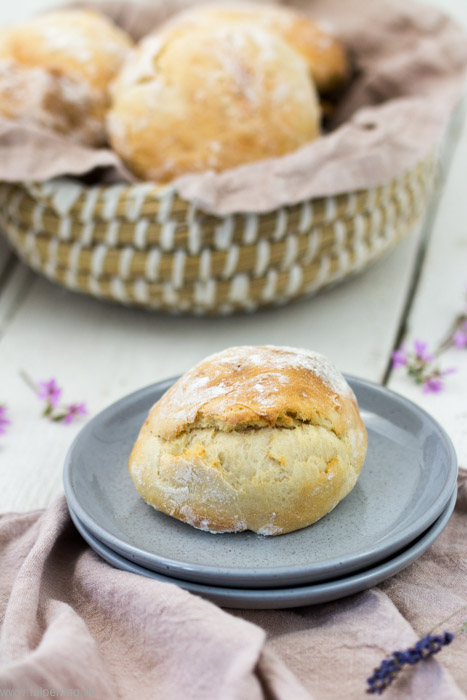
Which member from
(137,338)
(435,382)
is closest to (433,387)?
(435,382)

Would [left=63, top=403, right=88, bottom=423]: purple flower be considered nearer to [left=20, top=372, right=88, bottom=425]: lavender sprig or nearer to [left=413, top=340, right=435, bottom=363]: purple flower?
[left=20, top=372, right=88, bottom=425]: lavender sprig

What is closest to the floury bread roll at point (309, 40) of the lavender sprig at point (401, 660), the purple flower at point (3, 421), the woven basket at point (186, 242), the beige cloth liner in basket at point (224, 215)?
the beige cloth liner in basket at point (224, 215)

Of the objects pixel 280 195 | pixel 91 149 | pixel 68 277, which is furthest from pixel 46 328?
pixel 280 195

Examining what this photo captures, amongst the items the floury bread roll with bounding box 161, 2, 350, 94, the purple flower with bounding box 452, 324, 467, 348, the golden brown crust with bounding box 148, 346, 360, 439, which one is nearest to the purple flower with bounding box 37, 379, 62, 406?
the golden brown crust with bounding box 148, 346, 360, 439

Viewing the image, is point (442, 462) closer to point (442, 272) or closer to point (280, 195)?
point (280, 195)

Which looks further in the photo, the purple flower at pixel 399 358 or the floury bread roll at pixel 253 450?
the purple flower at pixel 399 358

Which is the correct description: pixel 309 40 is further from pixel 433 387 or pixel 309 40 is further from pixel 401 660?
pixel 401 660

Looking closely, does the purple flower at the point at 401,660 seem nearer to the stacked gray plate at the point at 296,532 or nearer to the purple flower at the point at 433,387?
the stacked gray plate at the point at 296,532
